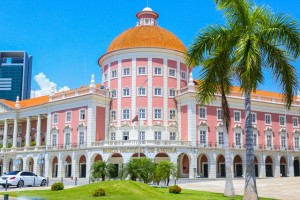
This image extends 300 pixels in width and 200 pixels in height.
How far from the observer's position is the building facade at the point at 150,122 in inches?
2304

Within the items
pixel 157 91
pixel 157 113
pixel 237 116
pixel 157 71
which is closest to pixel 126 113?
pixel 157 113

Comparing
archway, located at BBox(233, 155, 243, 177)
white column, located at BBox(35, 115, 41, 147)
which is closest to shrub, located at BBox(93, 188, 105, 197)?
archway, located at BBox(233, 155, 243, 177)

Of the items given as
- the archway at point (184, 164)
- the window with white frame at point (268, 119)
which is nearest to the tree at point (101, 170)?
the archway at point (184, 164)

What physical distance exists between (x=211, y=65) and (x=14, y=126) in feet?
193

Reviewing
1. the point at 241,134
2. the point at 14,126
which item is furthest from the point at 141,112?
the point at 14,126

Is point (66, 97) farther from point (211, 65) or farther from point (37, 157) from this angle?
point (211, 65)

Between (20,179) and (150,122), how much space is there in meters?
27.6

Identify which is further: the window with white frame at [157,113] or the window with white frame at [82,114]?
the window with white frame at [82,114]

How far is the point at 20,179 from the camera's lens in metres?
35.6

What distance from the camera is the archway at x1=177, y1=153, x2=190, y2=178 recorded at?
5903 cm

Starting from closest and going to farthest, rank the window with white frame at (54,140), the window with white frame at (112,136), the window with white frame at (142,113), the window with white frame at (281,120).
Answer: the window with white frame at (142,113), the window with white frame at (112,136), the window with white frame at (54,140), the window with white frame at (281,120)

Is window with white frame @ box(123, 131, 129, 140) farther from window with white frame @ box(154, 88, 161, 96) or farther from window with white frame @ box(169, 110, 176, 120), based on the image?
window with white frame @ box(154, 88, 161, 96)

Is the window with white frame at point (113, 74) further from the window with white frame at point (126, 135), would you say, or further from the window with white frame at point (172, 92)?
the window with white frame at point (126, 135)

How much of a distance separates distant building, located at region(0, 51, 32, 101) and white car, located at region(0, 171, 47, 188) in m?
146
